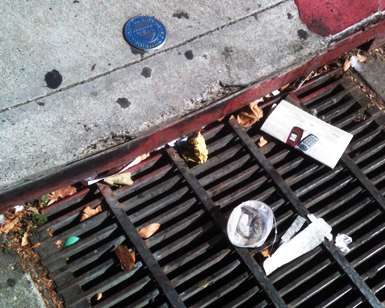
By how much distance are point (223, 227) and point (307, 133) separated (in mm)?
849

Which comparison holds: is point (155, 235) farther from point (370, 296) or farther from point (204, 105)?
point (370, 296)

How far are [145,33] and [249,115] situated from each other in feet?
2.77

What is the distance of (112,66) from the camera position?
2607mm

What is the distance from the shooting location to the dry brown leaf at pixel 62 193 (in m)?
2.57

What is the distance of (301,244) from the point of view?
2502 millimetres

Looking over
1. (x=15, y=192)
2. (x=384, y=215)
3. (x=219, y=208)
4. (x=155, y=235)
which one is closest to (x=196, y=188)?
(x=219, y=208)

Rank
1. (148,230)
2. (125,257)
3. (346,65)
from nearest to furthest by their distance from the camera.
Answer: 1. (125,257)
2. (148,230)
3. (346,65)

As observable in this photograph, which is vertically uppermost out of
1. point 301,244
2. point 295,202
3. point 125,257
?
point 125,257

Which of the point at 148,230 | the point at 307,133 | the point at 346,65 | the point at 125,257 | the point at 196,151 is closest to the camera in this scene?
the point at 125,257

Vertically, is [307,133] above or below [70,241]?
below

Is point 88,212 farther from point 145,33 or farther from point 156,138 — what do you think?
point 145,33

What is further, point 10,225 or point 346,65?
point 346,65

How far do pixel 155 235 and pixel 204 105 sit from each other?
811 millimetres

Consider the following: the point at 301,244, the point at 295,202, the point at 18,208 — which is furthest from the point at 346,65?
the point at 18,208
